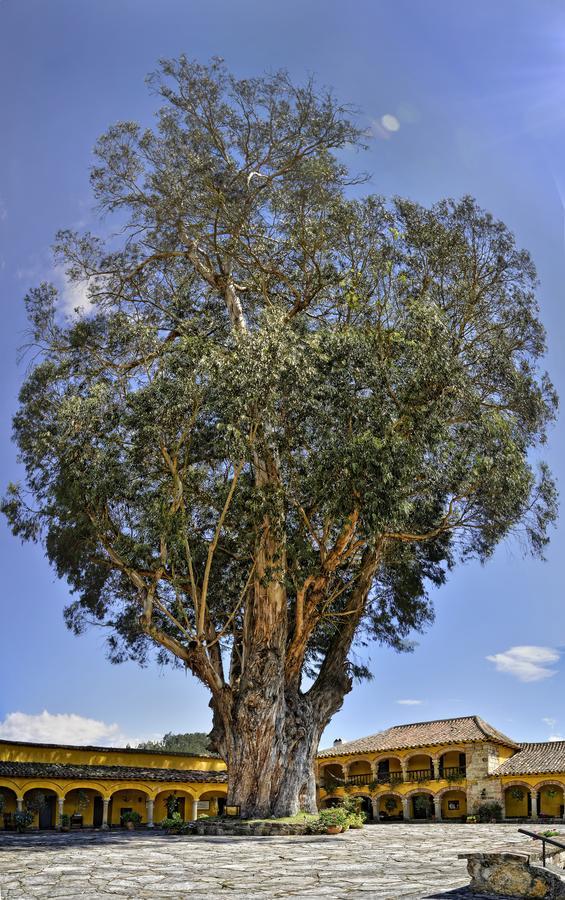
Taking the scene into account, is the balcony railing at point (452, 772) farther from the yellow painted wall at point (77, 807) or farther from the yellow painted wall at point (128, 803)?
the yellow painted wall at point (77, 807)

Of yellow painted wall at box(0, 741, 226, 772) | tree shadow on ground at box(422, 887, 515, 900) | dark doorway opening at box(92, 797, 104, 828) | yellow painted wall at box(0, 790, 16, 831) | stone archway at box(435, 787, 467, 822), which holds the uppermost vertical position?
tree shadow on ground at box(422, 887, 515, 900)

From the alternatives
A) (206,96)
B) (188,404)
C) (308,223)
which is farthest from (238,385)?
(206,96)

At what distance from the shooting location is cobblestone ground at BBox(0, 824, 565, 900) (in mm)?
7574

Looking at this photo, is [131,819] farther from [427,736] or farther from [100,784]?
[427,736]

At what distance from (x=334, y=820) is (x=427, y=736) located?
72.1 feet

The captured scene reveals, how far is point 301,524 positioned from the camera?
17641 millimetres

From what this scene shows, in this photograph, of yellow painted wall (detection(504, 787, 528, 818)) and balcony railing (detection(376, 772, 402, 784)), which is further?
balcony railing (detection(376, 772, 402, 784))

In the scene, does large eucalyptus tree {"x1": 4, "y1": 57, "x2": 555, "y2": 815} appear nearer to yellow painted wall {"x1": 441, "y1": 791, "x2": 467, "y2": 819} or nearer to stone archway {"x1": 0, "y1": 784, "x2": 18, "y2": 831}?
stone archway {"x1": 0, "y1": 784, "x2": 18, "y2": 831}

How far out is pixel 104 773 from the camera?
93.7 ft

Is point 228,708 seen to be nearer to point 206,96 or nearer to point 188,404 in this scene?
point 188,404

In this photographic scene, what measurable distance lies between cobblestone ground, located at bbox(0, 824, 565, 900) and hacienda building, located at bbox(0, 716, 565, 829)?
15466mm

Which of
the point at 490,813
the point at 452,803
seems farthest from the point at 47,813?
the point at 452,803

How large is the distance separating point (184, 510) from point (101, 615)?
7372mm

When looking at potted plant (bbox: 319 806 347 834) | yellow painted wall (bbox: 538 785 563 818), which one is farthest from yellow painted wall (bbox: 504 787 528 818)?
potted plant (bbox: 319 806 347 834)
